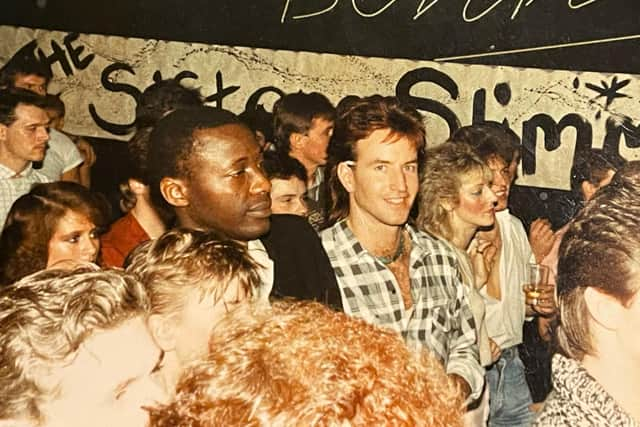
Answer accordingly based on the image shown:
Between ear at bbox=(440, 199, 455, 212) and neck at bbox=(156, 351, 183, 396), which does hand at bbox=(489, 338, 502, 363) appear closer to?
ear at bbox=(440, 199, 455, 212)

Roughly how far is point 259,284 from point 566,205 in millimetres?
732

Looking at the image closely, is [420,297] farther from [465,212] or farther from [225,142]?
[225,142]

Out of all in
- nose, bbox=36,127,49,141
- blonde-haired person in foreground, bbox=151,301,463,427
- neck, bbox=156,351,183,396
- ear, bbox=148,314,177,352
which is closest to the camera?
blonde-haired person in foreground, bbox=151,301,463,427

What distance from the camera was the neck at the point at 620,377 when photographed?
2400 millimetres

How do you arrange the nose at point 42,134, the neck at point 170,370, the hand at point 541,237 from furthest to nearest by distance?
the nose at point 42,134
the hand at point 541,237
the neck at point 170,370

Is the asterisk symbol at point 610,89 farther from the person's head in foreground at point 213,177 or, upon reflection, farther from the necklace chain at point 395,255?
the person's head in foreground at point 213,177

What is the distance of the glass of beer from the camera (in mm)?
2500

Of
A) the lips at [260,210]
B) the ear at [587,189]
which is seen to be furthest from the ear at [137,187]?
the ear at [587,189]

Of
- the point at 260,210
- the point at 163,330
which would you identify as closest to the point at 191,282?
the point at 163,330

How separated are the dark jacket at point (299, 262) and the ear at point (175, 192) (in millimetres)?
209

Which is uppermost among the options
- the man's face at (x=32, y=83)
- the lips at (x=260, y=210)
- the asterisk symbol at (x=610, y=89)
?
the man's face at (x=32, y=83)

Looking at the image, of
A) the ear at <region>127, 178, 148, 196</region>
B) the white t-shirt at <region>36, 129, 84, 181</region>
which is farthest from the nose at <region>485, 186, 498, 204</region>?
the white t-shirt at <region>36, 129, 84, 181</region>

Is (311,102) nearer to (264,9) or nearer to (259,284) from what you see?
(264,9)

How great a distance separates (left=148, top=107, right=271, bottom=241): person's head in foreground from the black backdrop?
24cm
